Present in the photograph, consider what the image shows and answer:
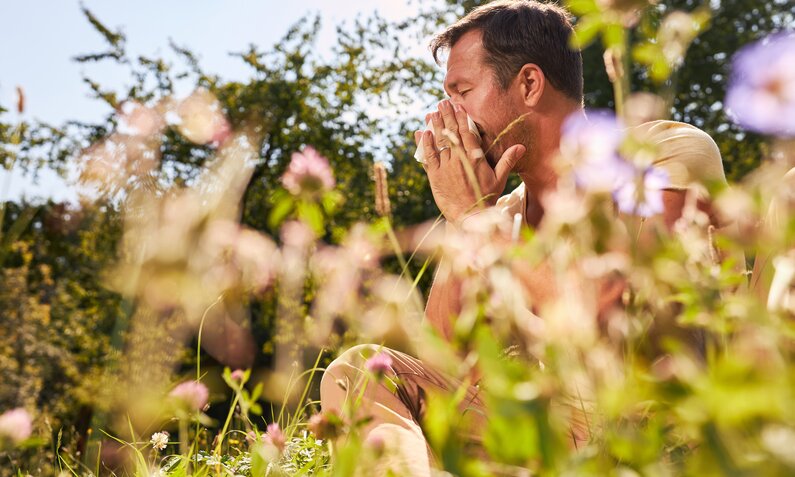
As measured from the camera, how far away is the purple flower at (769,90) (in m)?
0.62

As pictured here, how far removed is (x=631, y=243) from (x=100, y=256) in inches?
491

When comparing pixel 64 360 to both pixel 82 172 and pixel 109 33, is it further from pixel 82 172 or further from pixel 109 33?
pixel 109 33

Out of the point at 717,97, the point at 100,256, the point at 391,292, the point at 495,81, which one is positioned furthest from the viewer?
the point at 717,97

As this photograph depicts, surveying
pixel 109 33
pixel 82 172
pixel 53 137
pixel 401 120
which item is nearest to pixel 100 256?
pixel 82 172

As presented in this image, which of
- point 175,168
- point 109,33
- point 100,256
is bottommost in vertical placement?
point 100,256

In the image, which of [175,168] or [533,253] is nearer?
[533,253]

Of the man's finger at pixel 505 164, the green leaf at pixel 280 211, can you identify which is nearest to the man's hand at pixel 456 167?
the man's finger at pixel 505 164

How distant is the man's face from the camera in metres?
2.72

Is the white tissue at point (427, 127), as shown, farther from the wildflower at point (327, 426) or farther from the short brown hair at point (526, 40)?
the wildflower at point (327, 426)

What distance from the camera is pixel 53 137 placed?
12.7m

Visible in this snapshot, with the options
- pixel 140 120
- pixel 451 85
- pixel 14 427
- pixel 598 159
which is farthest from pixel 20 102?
pixel 140 120

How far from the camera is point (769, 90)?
63 centimetres

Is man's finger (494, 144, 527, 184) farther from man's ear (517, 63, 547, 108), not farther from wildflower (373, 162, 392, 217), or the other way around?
wildflower (373, 162, 392, 217)

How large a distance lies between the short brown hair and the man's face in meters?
0.04
